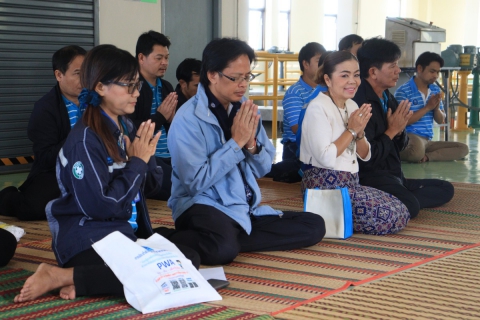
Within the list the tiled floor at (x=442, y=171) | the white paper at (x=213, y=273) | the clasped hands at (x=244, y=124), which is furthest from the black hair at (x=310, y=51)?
the white paper at (x=213, y=273)

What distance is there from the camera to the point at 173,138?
2982 millimetres

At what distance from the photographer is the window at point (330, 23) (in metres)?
14.9

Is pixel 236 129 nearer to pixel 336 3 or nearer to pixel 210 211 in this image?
pixel 210 211

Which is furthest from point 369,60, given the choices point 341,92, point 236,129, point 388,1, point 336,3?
point 388,1

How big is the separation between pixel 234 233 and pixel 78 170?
819 millimetres

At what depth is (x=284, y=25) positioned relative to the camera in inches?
555

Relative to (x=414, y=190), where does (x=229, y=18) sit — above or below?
above

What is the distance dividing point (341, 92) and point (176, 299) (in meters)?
1.68

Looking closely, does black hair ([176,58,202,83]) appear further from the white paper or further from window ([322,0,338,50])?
window ([322,0,338,50])

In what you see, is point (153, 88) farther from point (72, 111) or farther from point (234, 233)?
point (234, 233)

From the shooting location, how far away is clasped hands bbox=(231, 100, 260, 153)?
9.51 feet

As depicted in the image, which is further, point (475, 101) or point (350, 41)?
point (475, 101)

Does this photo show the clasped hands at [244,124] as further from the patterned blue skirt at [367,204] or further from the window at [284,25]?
the window at [284,25]

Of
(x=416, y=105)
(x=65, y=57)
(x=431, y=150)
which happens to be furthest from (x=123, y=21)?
(x=431, y=150)
